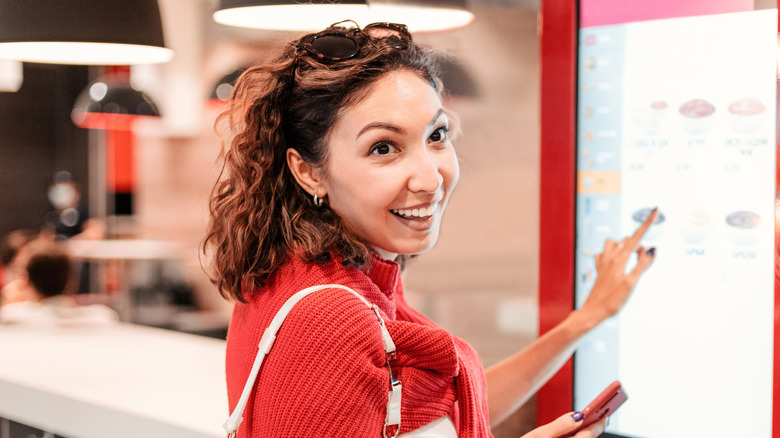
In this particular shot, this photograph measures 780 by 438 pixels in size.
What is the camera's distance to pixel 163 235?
27.5 ft

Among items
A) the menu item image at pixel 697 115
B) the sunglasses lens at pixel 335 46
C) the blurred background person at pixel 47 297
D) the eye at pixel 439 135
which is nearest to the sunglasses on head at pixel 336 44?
the sunglasses lens at pixel 335 46

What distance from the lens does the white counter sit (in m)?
1.75

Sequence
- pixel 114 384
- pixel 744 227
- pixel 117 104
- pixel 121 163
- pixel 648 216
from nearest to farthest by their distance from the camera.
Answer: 1. pixel 744 227
2. pixel 648 216
3. pixel 114 384
4. pixel 117 104
5. pixel 121 163

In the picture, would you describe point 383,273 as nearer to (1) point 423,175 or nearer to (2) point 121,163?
(1) point 423,175

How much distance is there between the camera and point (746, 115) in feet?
4.05

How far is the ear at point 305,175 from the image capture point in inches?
48.4

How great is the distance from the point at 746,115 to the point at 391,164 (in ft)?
1.86

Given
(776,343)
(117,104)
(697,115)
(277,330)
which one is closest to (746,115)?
(697,115)

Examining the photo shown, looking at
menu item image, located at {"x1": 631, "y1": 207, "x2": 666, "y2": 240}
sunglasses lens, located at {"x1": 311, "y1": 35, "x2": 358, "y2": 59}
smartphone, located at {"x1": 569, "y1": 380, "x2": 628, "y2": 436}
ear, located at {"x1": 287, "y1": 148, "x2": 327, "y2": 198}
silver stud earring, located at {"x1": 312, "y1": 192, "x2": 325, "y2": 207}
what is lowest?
smartphone, located at {"x1": 569, "y1": 380, "x2": 628, "y2": 436}

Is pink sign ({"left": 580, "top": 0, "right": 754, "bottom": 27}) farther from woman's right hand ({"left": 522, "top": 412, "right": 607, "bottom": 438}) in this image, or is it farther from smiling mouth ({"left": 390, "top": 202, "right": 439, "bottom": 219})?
woman's right hand ({"left": 522, "top": 412, "right": 607, "bottom": 438})

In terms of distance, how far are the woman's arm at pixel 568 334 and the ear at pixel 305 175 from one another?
0.53 metres

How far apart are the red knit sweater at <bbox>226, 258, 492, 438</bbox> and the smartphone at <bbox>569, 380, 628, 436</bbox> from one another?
16 cm

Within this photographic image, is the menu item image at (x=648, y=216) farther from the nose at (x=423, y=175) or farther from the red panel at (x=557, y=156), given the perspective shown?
the nose at (x=423, y=175)

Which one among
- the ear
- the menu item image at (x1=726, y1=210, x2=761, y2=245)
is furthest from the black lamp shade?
the menu item image at (x1=726, y1=210, x2=761, y2=245)
